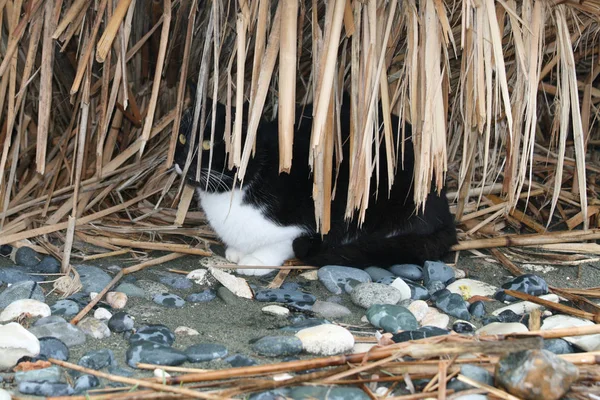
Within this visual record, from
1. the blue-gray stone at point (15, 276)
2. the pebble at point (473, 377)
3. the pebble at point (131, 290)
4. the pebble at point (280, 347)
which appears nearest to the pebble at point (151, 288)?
the pebble at point (131, 290)

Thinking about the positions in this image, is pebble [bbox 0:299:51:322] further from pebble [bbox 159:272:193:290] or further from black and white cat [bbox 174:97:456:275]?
black and white cat [bbox 174:97:456:275]

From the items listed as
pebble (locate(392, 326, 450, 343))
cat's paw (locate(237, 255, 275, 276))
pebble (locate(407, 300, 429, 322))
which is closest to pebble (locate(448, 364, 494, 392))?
pebble (locate(392, 326, 450, 343))

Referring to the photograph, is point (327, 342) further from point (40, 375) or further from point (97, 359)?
point (40, 375)

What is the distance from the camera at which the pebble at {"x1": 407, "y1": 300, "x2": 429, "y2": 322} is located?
2.02 meters

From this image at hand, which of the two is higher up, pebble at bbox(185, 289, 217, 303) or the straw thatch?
the straw thatch

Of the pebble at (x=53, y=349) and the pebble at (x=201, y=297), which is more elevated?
the pebble at (x=201, y=297)

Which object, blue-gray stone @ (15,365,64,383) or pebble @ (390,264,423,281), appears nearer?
blue-gray stone @ (15,365,64,383)

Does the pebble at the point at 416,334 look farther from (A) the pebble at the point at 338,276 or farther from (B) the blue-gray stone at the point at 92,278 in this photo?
(B) the blue-gray stone at the point at 92,278

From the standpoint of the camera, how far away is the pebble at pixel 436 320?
1971 millimetres

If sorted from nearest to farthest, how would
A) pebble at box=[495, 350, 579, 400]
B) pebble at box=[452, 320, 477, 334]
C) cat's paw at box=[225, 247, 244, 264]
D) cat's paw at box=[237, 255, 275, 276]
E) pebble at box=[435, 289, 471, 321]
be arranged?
pebble at box=[495, 350, 579, 400], pebble at box=[452, 320, 477, 334], pebble at box=[435, 289, 471, 321], cat's paw at box=[237, 255, 275, 276], cat's paw at box=[225, 247, 244, 264]

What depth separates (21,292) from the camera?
Result: 1.98 metres

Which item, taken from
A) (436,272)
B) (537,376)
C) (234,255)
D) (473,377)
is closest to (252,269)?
(234,255)

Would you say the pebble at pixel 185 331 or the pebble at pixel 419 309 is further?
the pebble at pixel 419 309

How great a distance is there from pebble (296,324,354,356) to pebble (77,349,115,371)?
17.2 inches
